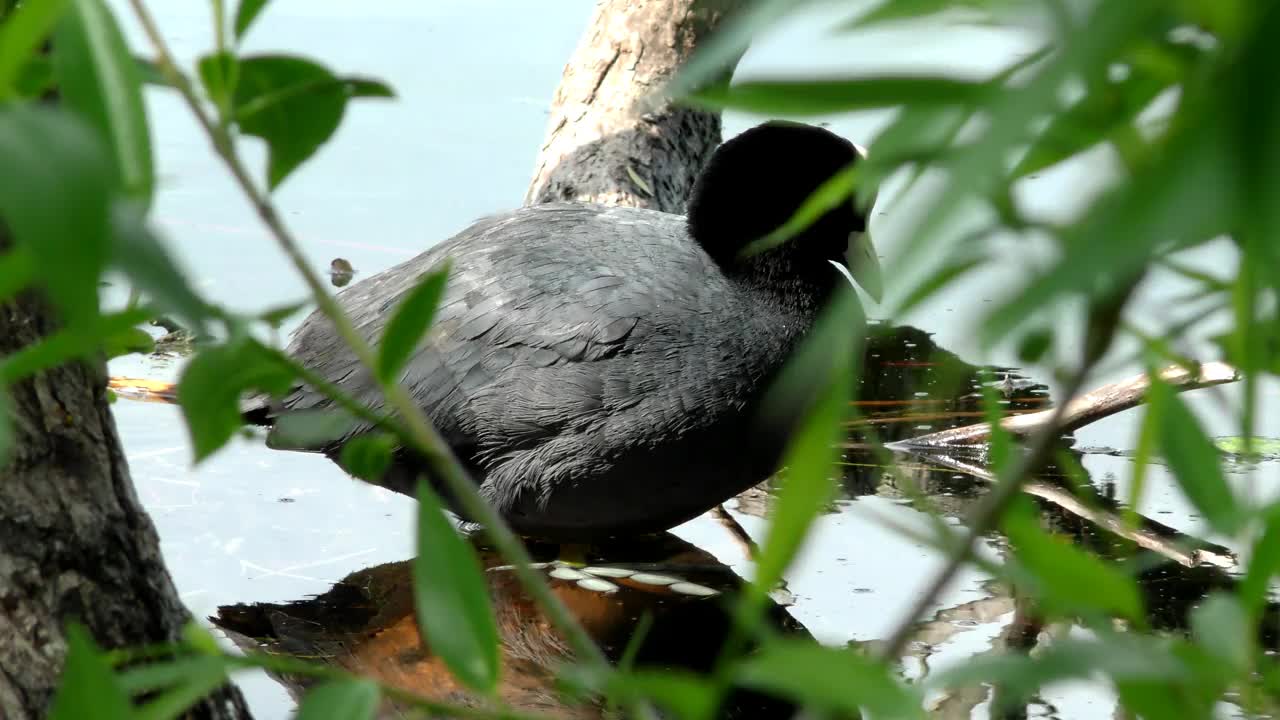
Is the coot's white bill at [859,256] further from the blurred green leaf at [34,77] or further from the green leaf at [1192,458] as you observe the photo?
the blurred green leaf at [34,77]

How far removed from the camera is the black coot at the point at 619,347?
2273 millimetres

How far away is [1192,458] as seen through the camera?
0.51 meters

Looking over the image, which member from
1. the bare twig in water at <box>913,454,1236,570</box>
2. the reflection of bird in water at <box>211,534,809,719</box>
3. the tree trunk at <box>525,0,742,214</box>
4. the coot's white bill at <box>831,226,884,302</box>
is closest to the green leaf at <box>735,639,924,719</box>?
the reflection of bird in water at <box>211,534,809,719</box>

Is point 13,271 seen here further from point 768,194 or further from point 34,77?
point 768,194

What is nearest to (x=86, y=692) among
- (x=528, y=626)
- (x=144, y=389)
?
(x=528, y=626)

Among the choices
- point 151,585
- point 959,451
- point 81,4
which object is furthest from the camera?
point 959,451

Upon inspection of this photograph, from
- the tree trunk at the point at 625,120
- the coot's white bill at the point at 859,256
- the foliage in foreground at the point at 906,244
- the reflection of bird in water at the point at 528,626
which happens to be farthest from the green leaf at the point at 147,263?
the tree trunk at the point at 625,120

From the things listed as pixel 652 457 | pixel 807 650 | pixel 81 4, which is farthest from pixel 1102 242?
pixel 652 457

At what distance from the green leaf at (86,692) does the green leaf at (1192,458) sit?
14.0 inches

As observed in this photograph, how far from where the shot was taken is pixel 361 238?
3760mm

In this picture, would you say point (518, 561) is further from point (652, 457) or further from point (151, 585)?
point (652, 457)

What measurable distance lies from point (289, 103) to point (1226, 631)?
0.35 metres

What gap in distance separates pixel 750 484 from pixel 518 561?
1.95 metres

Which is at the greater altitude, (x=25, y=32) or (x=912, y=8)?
(x=912, y=8)
